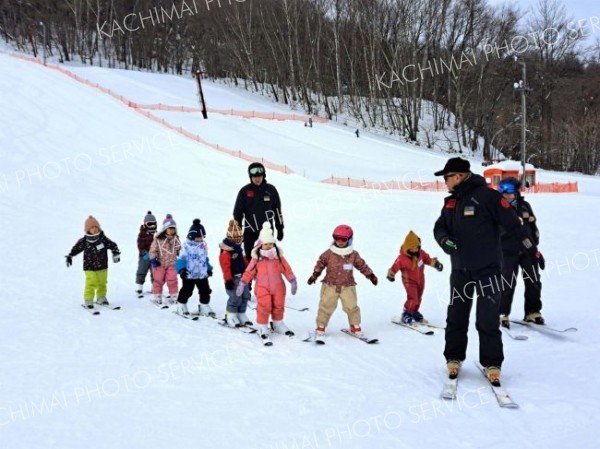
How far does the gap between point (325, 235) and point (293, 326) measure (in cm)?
790

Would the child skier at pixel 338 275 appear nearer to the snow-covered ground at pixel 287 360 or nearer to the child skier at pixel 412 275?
the snow-covered ground at pixel 287 360

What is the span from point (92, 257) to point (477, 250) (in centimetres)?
649

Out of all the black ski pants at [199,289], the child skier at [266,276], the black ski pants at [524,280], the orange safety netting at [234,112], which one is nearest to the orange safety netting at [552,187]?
the black ski pants at [524,280]

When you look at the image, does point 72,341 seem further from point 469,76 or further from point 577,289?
point 469,76

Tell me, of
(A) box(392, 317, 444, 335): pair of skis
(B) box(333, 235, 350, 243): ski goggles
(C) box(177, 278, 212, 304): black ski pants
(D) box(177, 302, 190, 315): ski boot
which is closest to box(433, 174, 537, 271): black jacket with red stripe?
(B) box(333, 235, 350, 243): ski goggles

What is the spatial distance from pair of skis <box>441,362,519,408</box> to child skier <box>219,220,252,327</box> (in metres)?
3.45

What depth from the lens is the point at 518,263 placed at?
23.3 feet

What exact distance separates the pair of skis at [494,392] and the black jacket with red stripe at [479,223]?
1.08 m

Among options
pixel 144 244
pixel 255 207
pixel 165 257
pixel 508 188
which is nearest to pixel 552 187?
pixel 508 188

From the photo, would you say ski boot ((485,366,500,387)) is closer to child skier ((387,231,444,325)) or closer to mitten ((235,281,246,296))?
child skier ((387,231,444,325))

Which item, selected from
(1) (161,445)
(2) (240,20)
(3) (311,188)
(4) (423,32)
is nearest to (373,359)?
(1) (161,445)

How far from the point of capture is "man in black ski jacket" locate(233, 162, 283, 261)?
27.5 ft

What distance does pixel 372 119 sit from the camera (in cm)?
5488

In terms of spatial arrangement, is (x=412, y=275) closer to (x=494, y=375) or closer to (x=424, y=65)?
(x=494, y=375)
